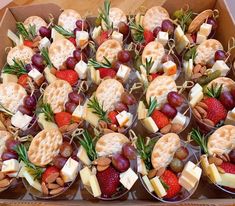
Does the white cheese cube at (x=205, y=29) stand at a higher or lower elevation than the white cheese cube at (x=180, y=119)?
higher

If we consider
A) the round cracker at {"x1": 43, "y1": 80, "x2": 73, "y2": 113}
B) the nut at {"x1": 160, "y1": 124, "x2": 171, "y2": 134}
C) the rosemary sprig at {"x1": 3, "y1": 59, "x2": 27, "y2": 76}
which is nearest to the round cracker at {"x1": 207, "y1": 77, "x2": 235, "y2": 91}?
the nut at {"x1": 160, "y1": 124, "x2": 171, "y2": 134}

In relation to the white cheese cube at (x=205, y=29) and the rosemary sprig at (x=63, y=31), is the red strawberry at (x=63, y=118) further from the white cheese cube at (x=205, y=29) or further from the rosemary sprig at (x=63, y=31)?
the white cheese cube at (x=205, y=29)

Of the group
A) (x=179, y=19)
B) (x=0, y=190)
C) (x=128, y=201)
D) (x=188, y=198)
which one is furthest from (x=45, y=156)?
(x=179, y=19)

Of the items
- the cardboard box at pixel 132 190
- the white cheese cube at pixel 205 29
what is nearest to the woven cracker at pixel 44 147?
the cardboard box at pixel 132 190

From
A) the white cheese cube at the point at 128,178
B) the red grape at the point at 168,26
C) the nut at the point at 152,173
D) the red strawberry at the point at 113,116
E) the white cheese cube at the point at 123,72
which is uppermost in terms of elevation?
the red grape at the point at 168,26

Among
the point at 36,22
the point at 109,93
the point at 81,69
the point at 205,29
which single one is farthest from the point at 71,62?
the point at 205,29

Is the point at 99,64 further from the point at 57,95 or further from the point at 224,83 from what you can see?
the point at 224,83
